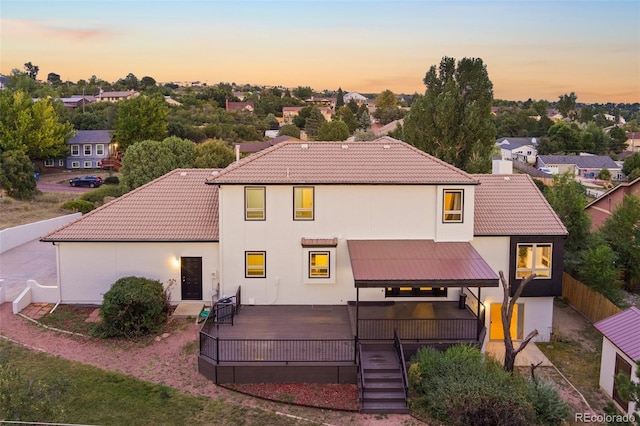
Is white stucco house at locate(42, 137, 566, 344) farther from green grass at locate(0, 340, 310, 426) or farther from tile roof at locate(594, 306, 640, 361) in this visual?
green grass at locate(0, 340, 310, 426)

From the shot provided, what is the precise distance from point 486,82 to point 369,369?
33684 millimetres

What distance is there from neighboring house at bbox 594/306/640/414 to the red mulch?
8.10m

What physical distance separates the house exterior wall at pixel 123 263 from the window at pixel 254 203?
80.4 inches

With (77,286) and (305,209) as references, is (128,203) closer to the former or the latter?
(77,286)

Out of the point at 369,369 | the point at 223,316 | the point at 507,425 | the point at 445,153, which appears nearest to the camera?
the point at 507,425

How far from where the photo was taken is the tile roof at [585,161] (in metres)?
88.2

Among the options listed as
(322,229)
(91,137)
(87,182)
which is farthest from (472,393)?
(91,137)

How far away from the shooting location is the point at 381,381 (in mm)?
15328

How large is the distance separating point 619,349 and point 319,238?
10.7m

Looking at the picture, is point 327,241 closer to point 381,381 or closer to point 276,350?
point 276,350

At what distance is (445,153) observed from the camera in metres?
40.8

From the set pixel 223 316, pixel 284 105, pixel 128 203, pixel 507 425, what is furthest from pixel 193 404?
pixel 284 105

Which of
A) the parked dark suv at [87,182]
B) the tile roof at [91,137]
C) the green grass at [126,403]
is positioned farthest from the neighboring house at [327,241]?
the tile roof at [91,137]

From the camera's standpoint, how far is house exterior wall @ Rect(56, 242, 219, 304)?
68.9 feet
